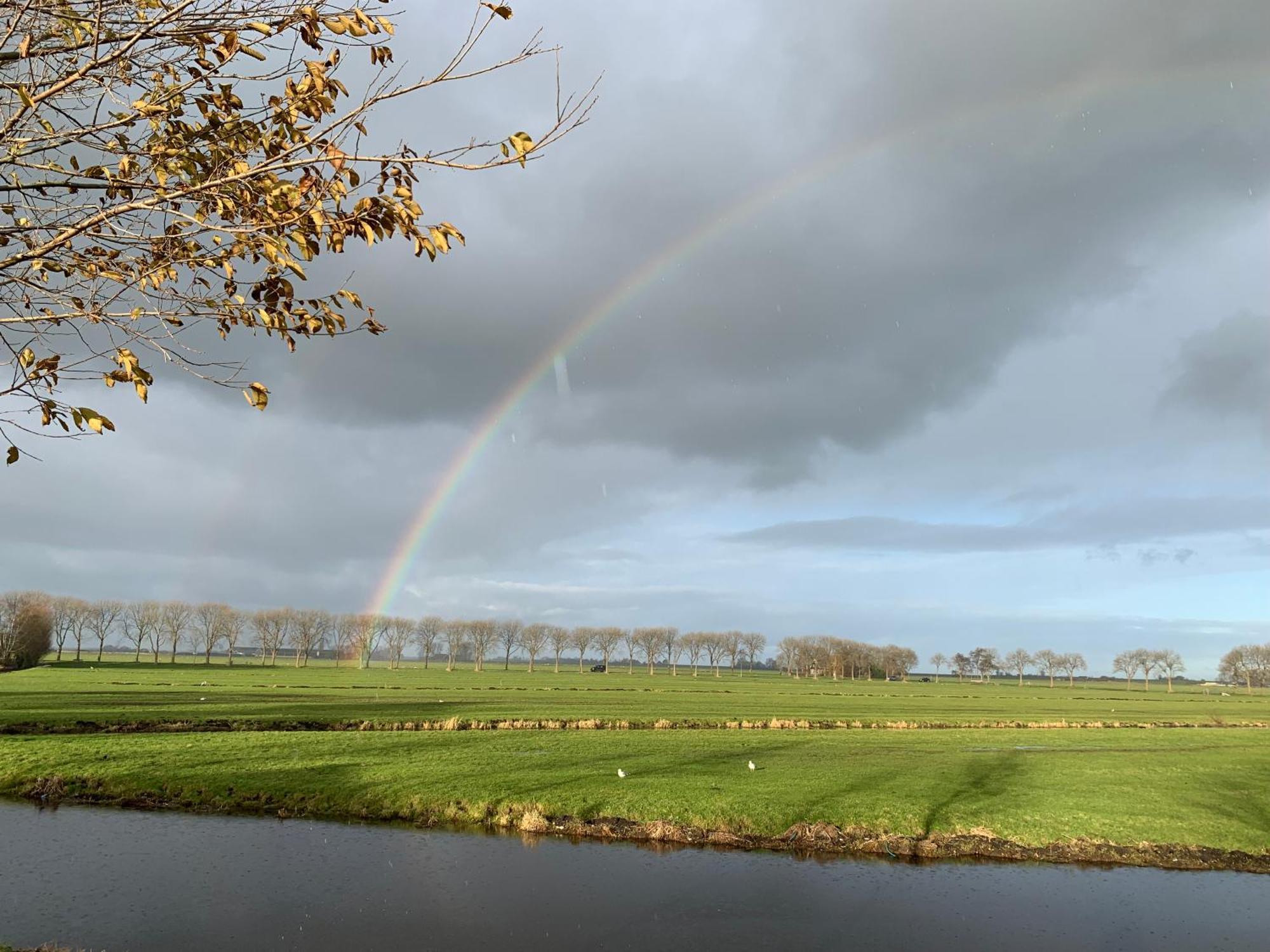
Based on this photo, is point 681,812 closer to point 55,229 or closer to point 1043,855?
point 1043,855

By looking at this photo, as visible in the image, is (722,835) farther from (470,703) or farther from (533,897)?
(470,703)

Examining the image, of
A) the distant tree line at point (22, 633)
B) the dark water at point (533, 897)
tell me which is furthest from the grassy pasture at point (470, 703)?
the dark water at point (533, 897)

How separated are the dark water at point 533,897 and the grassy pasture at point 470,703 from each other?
31967mm

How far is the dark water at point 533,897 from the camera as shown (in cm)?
1777

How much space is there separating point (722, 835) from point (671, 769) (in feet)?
34.3

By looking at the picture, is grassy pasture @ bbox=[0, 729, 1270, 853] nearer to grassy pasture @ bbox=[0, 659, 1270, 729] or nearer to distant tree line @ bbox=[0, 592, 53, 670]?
grassy pasture @ bbox=[0, 659, 1270, 729]

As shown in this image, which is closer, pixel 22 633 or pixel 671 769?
pixel 671 769

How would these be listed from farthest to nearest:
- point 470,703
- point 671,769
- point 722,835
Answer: point 470,703, point 671,769, point 722,835

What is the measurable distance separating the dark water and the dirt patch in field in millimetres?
1017

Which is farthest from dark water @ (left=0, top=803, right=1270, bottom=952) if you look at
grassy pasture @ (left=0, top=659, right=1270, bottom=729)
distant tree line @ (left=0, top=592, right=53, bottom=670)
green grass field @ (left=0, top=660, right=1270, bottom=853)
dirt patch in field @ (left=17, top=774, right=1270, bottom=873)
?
distant tree line @ (left=0, top=592, right=53, bottom=670)

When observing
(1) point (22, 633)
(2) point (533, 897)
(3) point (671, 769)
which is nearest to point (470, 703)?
(3) point (671, 769)

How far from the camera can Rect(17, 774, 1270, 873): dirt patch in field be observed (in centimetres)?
2606

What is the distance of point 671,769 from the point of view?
3725cm

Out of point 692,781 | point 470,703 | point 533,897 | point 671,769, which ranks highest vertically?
point 692,781
